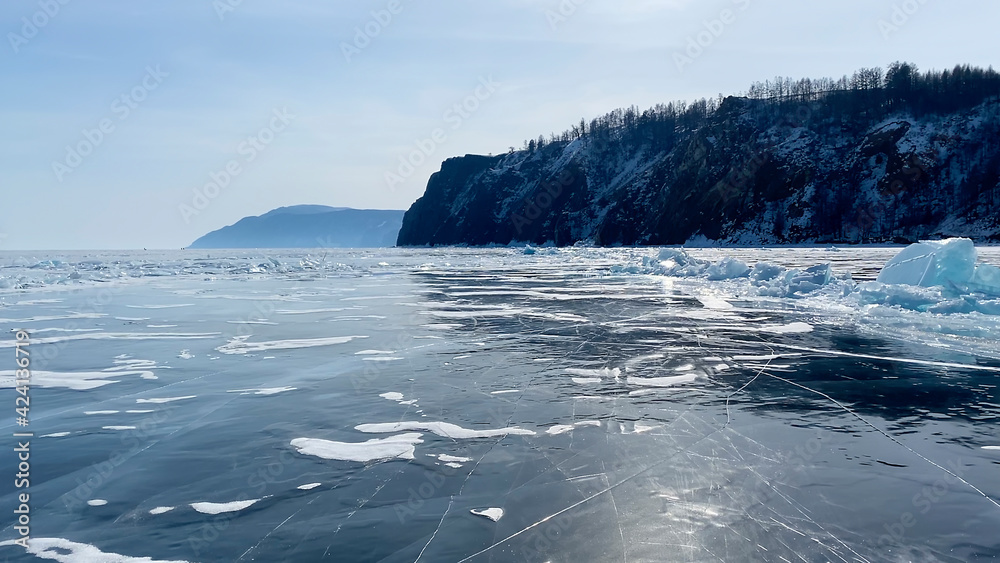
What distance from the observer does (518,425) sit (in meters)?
6.11

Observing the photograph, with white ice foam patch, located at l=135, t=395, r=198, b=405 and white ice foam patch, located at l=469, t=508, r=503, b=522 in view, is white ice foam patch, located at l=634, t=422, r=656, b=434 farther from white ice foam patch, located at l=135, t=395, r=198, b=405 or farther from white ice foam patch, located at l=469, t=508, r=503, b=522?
white ice foam patch, located at l=135, t=395, r=198, b=405

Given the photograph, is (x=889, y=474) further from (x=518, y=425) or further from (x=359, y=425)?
(x=359, y=425)

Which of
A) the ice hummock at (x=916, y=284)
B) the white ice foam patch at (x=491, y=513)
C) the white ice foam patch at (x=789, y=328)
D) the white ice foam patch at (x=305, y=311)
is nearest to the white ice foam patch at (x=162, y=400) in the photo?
the white ice foam patch at (x=491, y=513)

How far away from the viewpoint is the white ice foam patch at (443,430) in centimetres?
582

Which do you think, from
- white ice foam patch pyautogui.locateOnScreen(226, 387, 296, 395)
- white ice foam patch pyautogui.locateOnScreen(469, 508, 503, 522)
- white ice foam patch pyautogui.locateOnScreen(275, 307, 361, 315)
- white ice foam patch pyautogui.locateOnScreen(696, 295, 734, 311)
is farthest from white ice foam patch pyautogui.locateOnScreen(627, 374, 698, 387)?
white ice foam patch pyautogui.locateOnScreen(275, 307, 361, 315)

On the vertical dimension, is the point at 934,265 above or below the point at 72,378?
above

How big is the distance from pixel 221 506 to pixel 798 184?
121746 mm

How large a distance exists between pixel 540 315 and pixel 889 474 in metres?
10.8

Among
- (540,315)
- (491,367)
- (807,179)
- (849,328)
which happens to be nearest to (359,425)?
(491,367)

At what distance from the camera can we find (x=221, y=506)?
4.21m

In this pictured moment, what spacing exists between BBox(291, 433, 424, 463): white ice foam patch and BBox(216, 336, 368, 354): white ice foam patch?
18.4 feet

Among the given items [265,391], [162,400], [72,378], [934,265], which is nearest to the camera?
[162,400]

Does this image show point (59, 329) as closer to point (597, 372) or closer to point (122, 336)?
point (122, 336)

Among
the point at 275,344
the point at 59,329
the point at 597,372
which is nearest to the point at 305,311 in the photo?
the point at 275,344
